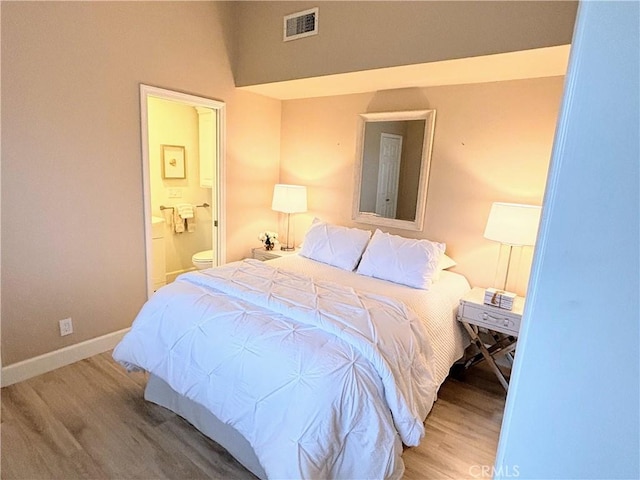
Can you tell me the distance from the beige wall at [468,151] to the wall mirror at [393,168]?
0.26 ft

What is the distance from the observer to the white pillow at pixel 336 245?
2920mm

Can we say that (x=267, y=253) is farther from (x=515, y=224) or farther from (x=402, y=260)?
(x=515, y=224)

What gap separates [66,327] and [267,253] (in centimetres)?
174

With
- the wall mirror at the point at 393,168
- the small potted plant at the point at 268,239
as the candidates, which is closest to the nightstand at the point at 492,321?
the wall mirror at the point at 393,168

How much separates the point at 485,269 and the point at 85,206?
306cm

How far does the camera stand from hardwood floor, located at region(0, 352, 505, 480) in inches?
66.7

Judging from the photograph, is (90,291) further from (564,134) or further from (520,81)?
(520,81)

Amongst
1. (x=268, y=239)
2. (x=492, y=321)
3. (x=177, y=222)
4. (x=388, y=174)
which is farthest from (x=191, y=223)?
(x=492, y=321)

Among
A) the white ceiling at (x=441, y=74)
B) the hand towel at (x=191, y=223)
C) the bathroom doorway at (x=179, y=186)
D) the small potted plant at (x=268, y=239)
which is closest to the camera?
the white ceiling at (x=441, y=74)

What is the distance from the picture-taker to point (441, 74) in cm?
248

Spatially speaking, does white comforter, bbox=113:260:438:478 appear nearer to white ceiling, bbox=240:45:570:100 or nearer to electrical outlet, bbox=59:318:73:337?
electrical outlet, bbox=59:318:73:337

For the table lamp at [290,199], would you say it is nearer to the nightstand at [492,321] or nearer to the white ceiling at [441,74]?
the white ceiling at [441,74]

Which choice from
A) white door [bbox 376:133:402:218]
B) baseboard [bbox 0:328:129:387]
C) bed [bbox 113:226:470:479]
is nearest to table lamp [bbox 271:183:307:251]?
white door [bbox 376:133:402:218]

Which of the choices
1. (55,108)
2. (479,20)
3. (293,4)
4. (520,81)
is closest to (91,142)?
(55,108)
